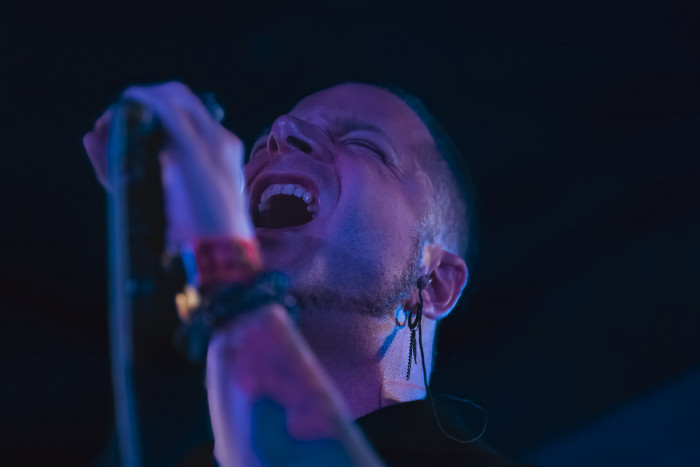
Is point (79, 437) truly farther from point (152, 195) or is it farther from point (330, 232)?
point (152, 195)

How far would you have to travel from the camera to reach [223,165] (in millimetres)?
1116

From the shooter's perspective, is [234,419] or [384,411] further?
[384,411]

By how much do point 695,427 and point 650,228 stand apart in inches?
29.2

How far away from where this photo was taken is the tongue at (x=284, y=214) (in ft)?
7.42

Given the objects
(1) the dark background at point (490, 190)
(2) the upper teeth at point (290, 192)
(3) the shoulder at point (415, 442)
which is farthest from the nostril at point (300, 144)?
(3) the shoulder at point (415, 442)

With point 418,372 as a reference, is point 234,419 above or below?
above

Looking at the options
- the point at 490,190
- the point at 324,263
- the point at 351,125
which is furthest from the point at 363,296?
the point at 490,190

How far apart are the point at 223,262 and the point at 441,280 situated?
1.41 metres

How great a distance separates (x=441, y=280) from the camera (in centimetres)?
230

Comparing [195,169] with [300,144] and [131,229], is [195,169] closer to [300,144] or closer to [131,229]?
[131,229]

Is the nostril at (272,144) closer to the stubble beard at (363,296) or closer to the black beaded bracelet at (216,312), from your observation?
the stubble beard at (363,296)

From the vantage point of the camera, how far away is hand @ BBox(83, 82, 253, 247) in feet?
3.41

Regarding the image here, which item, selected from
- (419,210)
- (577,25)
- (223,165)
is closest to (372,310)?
(419,210)

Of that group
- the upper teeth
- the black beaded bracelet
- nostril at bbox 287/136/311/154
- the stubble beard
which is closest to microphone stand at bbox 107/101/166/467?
the black beaded bracelet
